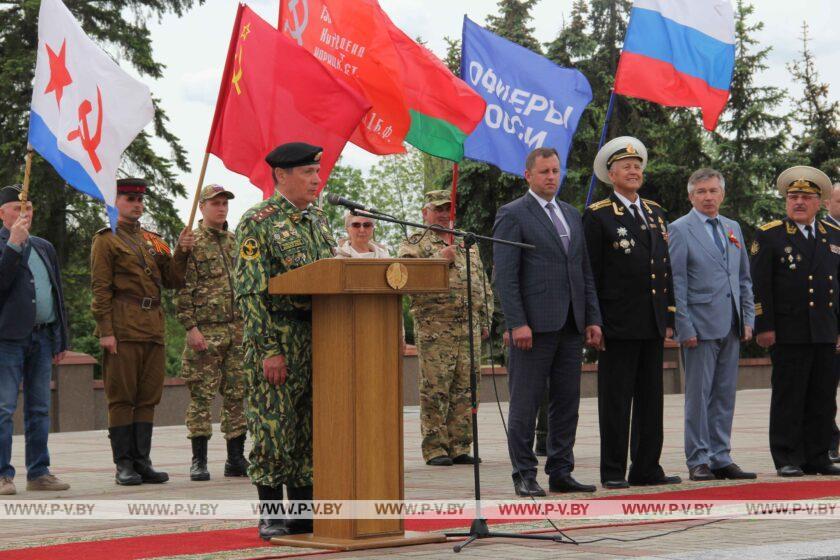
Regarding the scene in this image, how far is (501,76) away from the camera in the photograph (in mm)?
11930

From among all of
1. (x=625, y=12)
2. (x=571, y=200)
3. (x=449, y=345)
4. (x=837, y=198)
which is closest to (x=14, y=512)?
(x=449, y=345)

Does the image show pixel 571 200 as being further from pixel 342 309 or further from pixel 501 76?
pixel 342 309

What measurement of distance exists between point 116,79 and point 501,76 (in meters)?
3.93

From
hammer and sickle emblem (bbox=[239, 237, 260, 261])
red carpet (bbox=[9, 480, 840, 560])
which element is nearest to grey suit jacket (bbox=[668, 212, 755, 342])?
red carpet (bbox=[9, 480, 840, 560])

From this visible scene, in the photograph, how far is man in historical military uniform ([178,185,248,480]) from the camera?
10.5 meters

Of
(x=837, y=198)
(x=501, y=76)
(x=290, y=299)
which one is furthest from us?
(x=501, y=76)

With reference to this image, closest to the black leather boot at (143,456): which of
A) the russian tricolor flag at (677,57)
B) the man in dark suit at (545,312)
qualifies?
the man in dark suit at (545,312)

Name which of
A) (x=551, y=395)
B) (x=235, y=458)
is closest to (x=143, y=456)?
(x=235, y=458)

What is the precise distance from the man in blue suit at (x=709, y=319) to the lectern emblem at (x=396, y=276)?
394 centimetres

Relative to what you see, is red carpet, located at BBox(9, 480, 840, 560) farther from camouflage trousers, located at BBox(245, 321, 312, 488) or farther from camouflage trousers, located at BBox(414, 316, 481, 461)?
camouflage trousers, located at BBox(414, 316, 481, 461)

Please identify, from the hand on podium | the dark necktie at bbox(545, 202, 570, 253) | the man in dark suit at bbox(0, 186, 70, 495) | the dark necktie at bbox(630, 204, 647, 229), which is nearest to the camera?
the hand on podium

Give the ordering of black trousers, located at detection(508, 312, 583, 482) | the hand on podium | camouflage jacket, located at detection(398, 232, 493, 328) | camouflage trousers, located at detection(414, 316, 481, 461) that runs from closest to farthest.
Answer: the hand on podium → black trousers, located at detection(508, 312, 583, 482) → camouflage trousers, located at detection(414, 316, 481, 461) → camouflage jacket, located at detection(398, 232, 493, 328)

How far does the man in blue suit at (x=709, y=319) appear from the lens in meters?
9.64

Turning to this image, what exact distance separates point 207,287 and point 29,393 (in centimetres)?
167
